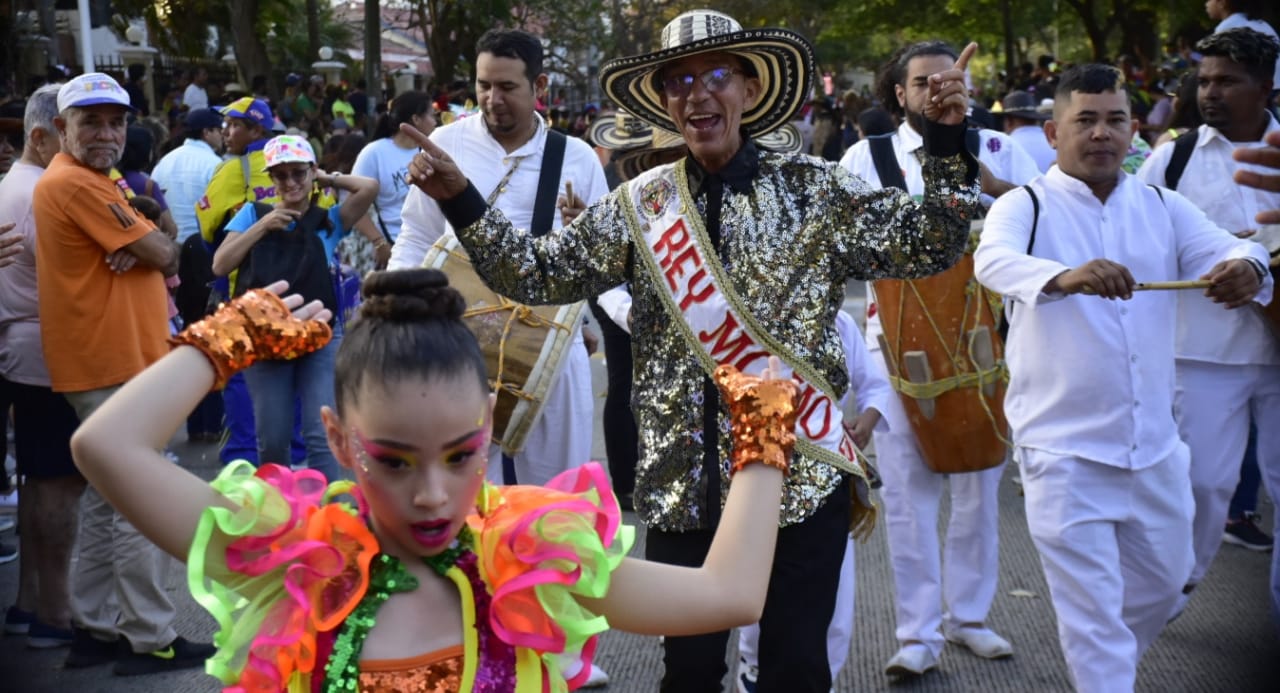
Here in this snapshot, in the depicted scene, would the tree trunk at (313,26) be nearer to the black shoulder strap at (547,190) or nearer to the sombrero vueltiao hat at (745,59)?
the black shoulder strap at (547,190)

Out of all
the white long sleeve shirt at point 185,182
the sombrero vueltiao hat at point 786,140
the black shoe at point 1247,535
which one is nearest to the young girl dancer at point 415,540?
the sombrero vueltiao hat at point 786,140

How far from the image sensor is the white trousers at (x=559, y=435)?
16.6 feet

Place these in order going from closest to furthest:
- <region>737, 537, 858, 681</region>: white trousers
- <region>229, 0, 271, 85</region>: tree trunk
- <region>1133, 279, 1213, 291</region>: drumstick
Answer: <region>1133, 279, 1213, 291</region>: drumstick < <region>737, 537, 858, 681</region>: white trousers < <region>229, 0, 271, 85</region>: tree trunk

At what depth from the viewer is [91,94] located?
5195 millimetres

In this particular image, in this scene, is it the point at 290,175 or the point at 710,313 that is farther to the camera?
the point at 290,175

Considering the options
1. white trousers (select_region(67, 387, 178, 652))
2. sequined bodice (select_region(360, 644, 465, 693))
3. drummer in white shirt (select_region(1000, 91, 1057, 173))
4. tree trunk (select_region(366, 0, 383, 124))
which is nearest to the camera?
sequined bodice (select_region(360, 644, 465, 693))

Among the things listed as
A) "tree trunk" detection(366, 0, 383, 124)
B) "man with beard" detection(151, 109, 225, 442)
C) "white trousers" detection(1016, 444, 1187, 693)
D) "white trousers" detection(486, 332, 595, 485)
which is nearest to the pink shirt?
"white trousers" detection(486, 332, 595, 485)

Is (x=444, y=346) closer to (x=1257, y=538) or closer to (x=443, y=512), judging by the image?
(x=443, y=512)

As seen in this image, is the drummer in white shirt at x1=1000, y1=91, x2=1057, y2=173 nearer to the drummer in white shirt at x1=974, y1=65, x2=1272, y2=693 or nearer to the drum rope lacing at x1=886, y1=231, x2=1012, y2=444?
the drum rope lacing at x1=886, y1=231, x2=1012, y2=444

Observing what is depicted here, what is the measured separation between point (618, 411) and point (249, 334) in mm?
4920

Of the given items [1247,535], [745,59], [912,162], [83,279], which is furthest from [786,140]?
[1247,535]

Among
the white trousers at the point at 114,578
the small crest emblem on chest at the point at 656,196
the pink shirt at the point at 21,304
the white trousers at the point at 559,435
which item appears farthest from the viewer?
the pink shirt at the point at 21,304

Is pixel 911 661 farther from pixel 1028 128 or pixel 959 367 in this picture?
pixel 1028 128

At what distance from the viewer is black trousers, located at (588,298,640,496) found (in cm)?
702
